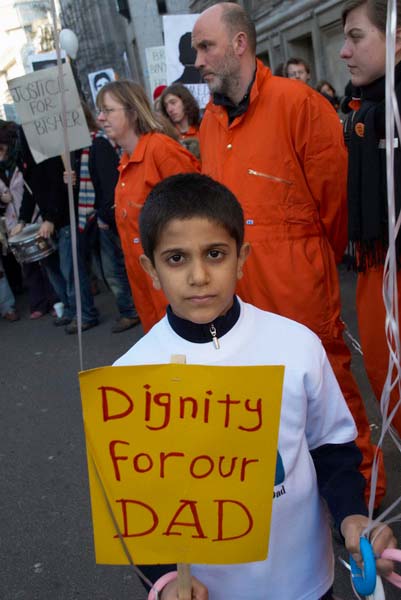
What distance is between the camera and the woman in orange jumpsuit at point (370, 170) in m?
2.13

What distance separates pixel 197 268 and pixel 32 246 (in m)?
4.79

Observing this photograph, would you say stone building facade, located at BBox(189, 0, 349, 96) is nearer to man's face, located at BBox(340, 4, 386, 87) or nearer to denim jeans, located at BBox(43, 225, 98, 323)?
denim jeans, located at BBox(43, 225, 98, 323)

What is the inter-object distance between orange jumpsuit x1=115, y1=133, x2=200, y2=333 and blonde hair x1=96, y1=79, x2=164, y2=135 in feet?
0.51

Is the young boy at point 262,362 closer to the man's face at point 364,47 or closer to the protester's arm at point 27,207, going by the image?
the man's face at point 364,47

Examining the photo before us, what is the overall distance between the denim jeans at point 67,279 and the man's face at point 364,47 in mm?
3721

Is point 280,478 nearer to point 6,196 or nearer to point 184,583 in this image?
point 184,583

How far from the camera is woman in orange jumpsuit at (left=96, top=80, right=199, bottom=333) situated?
11.2 ft

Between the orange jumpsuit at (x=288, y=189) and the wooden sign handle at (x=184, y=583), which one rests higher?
the orange jumpsuit at (x=288, y=189)

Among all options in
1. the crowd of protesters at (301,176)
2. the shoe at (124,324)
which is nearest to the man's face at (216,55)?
the crowd of protesters at (301,176)

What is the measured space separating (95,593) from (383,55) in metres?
2.15

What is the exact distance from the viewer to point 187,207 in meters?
1.43

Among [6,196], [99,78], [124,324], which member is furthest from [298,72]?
[99,78]

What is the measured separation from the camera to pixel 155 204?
1.49 meters

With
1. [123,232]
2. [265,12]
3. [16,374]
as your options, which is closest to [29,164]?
[16,374]
